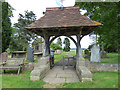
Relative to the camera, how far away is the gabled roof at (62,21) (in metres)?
5.14

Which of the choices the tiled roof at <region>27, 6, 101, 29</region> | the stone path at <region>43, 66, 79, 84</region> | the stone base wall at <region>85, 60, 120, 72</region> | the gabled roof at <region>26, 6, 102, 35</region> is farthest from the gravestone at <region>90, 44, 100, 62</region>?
the stone path at <region>43, 66, 79, 84</region>

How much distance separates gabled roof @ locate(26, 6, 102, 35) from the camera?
16.9 feet

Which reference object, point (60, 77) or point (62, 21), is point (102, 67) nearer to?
point (60, 77)

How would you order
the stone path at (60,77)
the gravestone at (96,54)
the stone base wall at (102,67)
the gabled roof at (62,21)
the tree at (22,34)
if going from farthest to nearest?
1. the tree at (22,34)
2. the gravestone at (96,54)
3. the stone base wall at (102,67)
4. the gabled roof at (62,21)
5. the stone path at (60,77)

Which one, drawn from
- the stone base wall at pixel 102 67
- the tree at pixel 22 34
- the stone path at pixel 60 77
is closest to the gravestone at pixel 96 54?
the stone base wall at pixel 102 67

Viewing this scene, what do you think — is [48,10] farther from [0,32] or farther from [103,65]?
[0,32]

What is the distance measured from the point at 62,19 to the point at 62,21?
31 centimetres

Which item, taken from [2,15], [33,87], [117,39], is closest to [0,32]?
[2,15]

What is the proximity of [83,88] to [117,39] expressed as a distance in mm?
6713

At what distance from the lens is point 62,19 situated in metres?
5.86

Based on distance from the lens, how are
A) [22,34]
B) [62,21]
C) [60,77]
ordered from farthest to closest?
[22,34], [62,21], [60,77]

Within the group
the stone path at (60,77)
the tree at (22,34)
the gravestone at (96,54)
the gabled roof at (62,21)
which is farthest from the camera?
the tree at (22,34)

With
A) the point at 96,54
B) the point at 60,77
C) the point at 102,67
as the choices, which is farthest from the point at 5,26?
the point at 102,67

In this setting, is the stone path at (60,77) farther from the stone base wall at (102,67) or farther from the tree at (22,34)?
the tree at (22,34)
